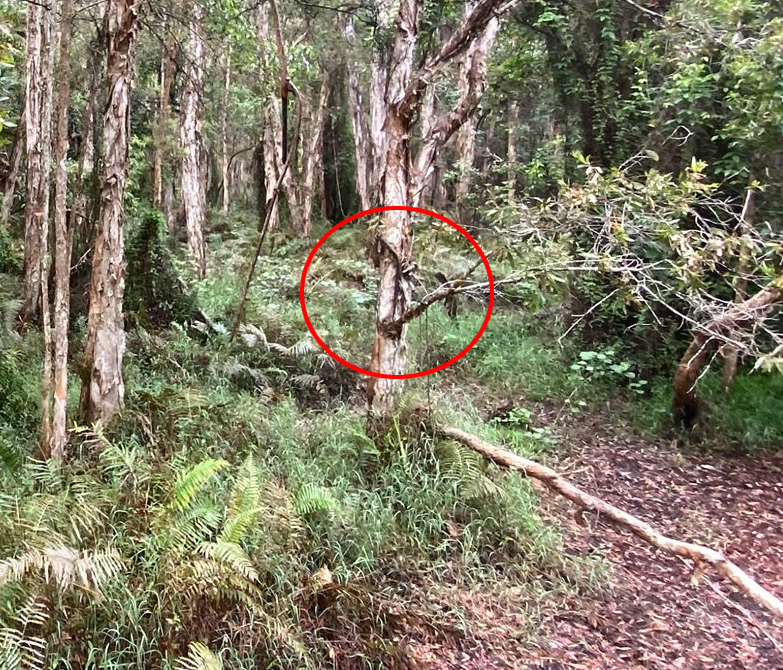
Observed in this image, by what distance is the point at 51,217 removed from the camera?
366 inches

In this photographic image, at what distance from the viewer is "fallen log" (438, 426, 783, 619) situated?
3879 millimetres

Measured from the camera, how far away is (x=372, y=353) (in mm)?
6402

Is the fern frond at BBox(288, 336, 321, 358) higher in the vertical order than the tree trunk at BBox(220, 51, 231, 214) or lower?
lower

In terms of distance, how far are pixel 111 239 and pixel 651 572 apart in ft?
17.2

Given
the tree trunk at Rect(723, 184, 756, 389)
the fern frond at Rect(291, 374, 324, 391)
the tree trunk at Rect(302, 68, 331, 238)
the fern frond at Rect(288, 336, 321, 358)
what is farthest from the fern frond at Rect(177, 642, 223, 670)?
the tree trunk at Rect(302, 68, 331, 238)

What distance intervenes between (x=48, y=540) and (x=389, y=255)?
3416 millimetres

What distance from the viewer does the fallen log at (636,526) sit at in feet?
12.7

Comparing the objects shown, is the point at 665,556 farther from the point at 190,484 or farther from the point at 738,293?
the point at 190,484

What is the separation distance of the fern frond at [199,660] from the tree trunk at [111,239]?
8.40 feet

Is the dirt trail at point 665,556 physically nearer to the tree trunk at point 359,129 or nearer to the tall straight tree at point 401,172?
the tall straight tree at point 401,172

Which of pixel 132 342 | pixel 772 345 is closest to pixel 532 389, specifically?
pixel 772 345

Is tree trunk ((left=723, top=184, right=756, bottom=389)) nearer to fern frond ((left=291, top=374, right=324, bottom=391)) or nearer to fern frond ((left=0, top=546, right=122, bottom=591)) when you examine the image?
fern frond ((left=291, top=374, right=324, bottom=391))

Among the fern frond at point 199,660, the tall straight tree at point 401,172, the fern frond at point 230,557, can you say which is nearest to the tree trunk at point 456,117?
the tall straight tree at point 401,172

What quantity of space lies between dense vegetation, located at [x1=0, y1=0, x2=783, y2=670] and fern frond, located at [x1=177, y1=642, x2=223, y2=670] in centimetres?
2
